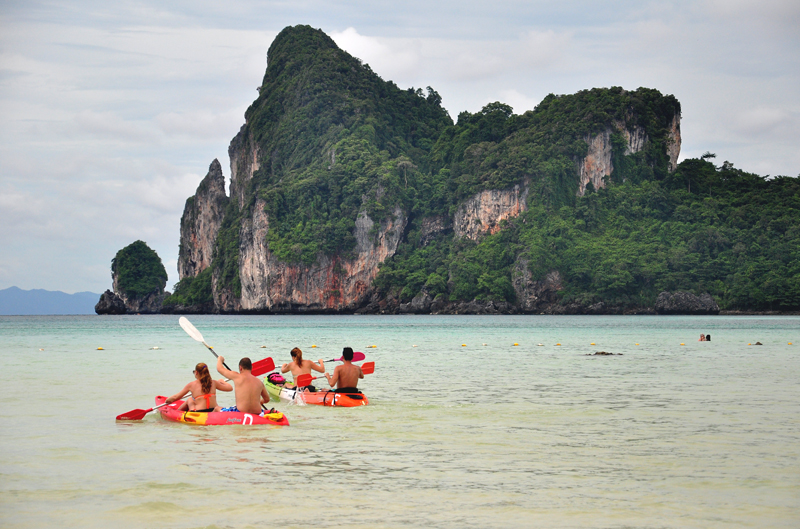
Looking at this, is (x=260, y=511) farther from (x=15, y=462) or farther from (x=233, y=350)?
(x=233, y=350)

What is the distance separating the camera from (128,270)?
534ft

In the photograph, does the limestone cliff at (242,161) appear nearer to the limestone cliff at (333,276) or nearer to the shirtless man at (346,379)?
the limestone cliff at (333,276)

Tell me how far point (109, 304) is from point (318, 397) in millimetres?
146294

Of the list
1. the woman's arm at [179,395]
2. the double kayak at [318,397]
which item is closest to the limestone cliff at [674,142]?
the double kayak at [318,397]

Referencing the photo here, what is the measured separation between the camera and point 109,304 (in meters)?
151

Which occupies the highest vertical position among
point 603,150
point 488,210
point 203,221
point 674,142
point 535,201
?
point 674,142

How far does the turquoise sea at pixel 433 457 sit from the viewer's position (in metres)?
8.08

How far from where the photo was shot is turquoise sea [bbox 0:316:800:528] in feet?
26.5

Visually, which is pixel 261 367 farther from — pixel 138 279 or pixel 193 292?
pixel 138 279

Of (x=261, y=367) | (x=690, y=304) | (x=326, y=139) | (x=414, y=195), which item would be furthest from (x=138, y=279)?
(x=261, y=367)

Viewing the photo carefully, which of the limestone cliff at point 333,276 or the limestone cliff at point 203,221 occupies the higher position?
the limestone cliff at point 203,221

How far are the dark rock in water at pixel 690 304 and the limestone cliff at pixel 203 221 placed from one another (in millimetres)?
106915

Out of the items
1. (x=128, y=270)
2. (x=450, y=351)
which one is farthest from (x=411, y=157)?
(x=450, y=351)

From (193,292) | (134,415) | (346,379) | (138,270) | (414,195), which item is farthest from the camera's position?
(138,270)
